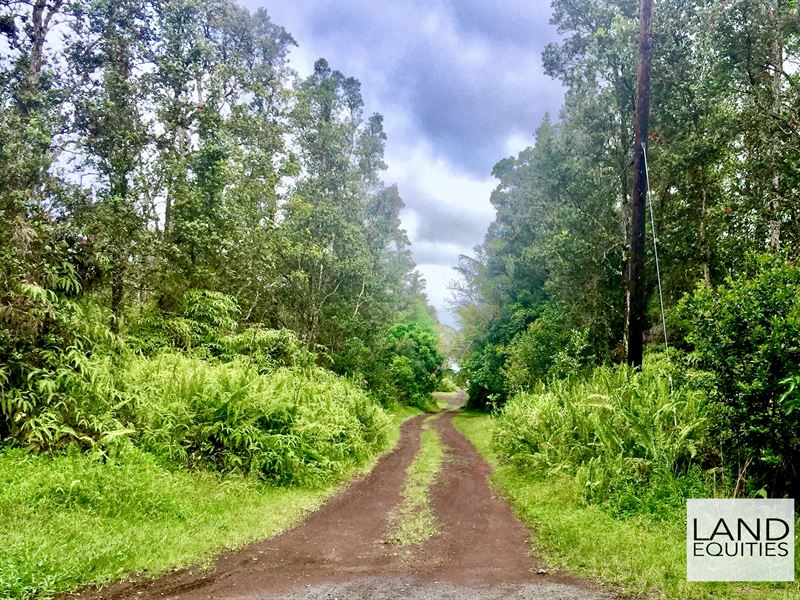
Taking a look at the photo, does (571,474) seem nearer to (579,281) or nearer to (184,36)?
(579,281)

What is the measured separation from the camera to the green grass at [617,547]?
4.87 meters

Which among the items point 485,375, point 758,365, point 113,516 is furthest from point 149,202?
point 485,375

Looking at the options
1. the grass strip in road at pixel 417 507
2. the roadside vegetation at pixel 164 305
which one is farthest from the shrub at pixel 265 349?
the grass strip in road at pixel 417 507

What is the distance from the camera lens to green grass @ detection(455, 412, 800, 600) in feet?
16.0

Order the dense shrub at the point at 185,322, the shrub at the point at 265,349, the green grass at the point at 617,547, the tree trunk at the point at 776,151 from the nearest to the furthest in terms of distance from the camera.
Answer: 1. the green grass at the point at 617,547
2. the tree trunk at the point at 776,151
3. the dense shrub at the point at 185,322
4. the shrub at the point at 265,349

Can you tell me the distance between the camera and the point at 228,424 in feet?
31.8

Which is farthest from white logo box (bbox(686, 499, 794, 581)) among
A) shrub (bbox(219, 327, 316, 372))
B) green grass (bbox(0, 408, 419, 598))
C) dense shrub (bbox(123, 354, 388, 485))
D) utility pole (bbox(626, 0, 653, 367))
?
shrub (bbox(219, 327, 316, 372))

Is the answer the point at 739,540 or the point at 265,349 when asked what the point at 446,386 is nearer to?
the point at 265,349

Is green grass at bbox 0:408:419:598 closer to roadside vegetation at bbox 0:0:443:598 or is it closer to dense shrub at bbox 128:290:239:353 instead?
roadside vegetation at bbox 0:0:443:598

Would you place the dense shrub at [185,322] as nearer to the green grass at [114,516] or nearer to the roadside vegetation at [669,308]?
the green grass at [114,516]

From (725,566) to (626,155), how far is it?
15354 mm

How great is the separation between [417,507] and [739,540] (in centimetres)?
500

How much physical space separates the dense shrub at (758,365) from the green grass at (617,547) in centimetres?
135

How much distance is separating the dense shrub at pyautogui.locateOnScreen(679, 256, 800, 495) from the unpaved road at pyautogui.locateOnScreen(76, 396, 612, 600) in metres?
3.13
